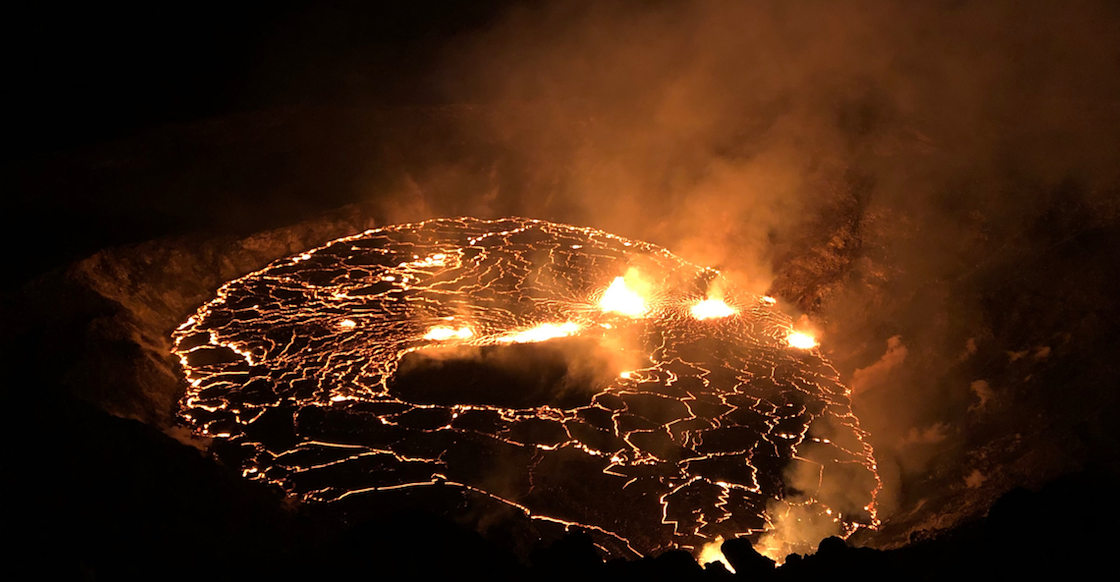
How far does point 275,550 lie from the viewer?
3.67m

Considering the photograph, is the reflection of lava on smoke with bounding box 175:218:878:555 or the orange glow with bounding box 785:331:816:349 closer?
the reflection of lava on smoke with bounding box 175:218:878:555

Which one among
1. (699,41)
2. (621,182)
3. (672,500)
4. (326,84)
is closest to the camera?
(672,500)

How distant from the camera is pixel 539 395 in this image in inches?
253

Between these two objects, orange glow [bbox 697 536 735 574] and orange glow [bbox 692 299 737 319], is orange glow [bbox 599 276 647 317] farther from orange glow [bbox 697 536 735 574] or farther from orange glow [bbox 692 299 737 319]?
orange glow [bbox 697 536 735 574]

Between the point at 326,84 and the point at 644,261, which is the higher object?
the point at 326,84

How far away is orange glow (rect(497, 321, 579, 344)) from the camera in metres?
7.30

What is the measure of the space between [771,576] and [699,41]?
11.2m

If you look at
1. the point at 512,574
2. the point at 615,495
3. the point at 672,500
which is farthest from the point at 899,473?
the point at 512,574

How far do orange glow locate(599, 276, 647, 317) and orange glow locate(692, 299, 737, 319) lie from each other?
678 millimetres

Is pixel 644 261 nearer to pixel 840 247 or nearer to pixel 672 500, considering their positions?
pixel 840 247

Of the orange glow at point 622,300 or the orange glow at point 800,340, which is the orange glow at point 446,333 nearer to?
the orange glow at point 622,300

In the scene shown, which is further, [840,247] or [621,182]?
[621,182]

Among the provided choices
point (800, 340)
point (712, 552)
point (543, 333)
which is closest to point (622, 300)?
point (543, 333)

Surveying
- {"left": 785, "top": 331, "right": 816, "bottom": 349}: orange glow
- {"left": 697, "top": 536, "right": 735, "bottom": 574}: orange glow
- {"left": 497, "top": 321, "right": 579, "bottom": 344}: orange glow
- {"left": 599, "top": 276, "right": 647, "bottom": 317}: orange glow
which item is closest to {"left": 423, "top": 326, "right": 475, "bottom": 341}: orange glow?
{"left": 497, "top": 321, "right": 579, "bottom": 344}: orange glow
